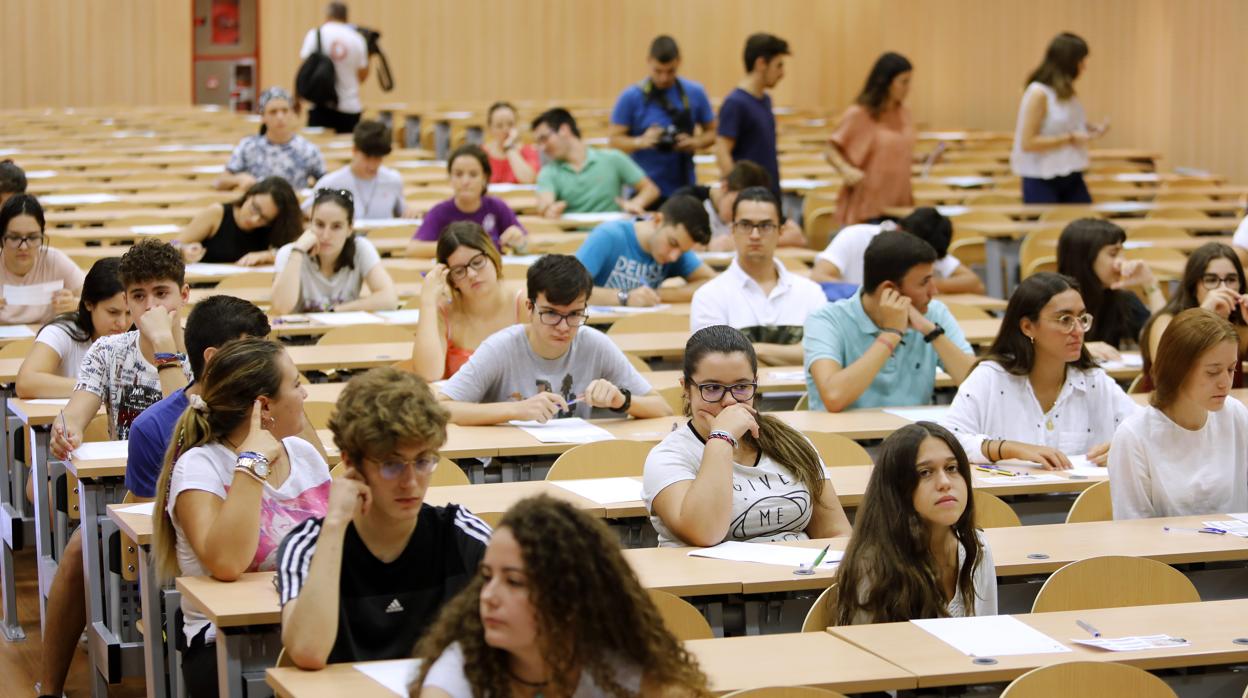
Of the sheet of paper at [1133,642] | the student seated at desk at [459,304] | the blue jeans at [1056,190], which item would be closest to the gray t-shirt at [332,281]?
the student seated at desk at [459,304]

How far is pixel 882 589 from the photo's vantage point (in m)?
3.19

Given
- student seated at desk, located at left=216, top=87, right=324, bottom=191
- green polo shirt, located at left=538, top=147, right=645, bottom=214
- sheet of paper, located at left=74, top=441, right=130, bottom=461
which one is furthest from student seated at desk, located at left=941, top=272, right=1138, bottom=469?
student seated at desk, located at left=216, top=87, right=324, bottom=191

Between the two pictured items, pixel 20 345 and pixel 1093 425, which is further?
pixel 20 345

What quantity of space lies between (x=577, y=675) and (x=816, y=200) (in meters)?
7.85

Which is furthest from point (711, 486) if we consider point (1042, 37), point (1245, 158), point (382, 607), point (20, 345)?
point (1042, 37)

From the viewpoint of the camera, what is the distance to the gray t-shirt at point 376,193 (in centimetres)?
873

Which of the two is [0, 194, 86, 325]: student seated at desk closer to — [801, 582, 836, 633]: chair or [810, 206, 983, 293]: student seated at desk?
[810, 206, 983, 293]: student seated at desk

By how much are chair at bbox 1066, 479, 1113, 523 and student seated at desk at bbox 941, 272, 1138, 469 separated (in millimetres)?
336

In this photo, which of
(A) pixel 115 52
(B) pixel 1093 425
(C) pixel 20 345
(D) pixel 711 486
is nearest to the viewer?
(D) pixel 711 486

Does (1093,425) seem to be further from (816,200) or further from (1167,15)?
(1167,15)

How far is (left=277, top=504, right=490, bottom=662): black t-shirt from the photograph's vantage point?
2.89 meters

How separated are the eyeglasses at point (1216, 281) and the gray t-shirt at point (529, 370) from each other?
2.03 metres

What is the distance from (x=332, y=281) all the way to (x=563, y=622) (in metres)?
4.51

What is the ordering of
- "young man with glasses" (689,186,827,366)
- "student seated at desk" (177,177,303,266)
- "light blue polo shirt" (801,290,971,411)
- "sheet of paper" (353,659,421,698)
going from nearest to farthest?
1. "sheet of paper" (353,659,421,698)
2. "light blue polo shirt" (801,290,971,411)
3. "young man with glasses" (689,186,827,366)
4. "student seated at desk" (177,177,303,266)
